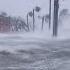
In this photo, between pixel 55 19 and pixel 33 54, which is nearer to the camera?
pixel 33 54

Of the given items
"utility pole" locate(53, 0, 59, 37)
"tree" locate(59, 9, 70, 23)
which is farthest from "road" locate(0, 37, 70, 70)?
"tree" locate(59, 9, 70, 23)

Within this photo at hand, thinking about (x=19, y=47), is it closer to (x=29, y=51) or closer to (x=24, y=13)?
(x=29, y=51)

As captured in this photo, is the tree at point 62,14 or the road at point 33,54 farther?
the tree at point 62,14

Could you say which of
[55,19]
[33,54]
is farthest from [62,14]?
[33,54]

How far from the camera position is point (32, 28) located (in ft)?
9.73

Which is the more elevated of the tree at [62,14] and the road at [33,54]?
the tree at [62,14]

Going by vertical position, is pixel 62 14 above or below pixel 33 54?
above

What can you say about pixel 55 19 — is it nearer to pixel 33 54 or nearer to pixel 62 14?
pixel 62 14

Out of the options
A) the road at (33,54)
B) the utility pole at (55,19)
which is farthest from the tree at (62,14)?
the road at (33,54)

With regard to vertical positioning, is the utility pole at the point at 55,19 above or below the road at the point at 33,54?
above

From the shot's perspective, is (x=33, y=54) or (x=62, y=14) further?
(x=62, y=14)

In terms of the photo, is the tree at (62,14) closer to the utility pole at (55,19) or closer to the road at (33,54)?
the utility pole at (55,19)

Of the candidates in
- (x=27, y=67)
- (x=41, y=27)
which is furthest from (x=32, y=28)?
(x=27, y=67)

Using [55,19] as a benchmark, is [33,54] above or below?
below
